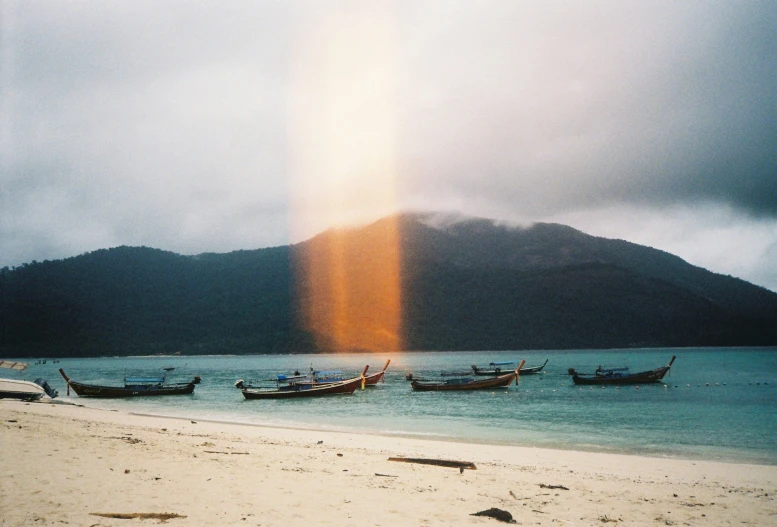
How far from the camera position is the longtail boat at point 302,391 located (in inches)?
1549

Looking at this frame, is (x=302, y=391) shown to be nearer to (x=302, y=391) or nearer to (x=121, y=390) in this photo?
(x=302, y=391)

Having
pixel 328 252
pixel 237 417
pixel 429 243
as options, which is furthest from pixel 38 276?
pixel 237 417

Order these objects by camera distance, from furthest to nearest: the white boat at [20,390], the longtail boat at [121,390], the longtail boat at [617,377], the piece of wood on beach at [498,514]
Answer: the longtail boat at [617,377]
the longtail boat at [121,390]
the white boat at [20,390]
the piece of wood on beach at [498,514]

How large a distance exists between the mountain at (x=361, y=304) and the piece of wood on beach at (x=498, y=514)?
485ft

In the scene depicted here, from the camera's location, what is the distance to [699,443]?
2111cm

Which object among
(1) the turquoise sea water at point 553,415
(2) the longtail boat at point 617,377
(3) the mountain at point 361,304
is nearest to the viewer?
(1) the turquoise sea water at point 553,415

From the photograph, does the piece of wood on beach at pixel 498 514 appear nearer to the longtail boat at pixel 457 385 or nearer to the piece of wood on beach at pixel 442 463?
the piece of wood on beach at pixel 442 463

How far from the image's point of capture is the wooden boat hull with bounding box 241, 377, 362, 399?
39312 mm

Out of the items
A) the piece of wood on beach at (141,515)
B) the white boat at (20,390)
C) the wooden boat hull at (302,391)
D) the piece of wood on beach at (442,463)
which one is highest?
the piece of wood on beach at (141,515)

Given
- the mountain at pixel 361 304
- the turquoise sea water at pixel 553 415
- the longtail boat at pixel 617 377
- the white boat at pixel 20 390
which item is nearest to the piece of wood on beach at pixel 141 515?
the turquoise sea water at pixel 553 415

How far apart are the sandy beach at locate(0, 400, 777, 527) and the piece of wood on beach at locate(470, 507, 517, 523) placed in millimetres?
150

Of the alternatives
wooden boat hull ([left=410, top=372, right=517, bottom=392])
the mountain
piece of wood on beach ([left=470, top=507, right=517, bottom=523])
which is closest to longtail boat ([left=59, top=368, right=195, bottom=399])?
wooden boat hull ([left=410, top=372, right=517, bottom=392])

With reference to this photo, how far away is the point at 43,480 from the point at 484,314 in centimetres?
15842

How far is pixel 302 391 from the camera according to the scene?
39.6 metres
